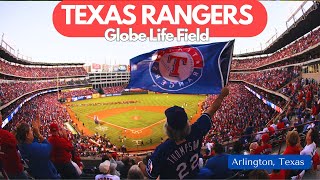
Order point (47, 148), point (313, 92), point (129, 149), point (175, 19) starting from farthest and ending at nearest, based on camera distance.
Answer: point (129, 149)
point (313, 92)
point (175, 19)
point (47, 148)

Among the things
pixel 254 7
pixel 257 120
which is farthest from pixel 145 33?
pixel 257 120

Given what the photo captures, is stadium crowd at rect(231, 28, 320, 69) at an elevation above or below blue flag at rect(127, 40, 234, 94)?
above

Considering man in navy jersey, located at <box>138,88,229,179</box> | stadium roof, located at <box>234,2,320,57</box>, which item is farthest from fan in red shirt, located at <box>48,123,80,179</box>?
stadium roof, located at <box>234,2,320,57</box>

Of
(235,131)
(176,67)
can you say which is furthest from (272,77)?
(176,67)

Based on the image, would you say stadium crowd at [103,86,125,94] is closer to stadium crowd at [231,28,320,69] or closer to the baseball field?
the baseball field

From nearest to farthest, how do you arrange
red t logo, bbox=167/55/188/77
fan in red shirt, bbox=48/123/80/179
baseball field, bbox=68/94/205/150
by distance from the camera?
1. fan in red shirt, bbox=48/123/80/179
2. red t logo, bbox=167/55/188/77
3. baseball field, bbox=68/94/205/150

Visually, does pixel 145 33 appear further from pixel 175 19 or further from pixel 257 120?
pixel 257 120

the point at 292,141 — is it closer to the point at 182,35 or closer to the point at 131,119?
the point at 182,35

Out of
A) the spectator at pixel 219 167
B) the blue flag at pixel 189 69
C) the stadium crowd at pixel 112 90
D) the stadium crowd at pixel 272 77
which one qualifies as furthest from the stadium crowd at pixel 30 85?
the spectator at pixel 219 167
